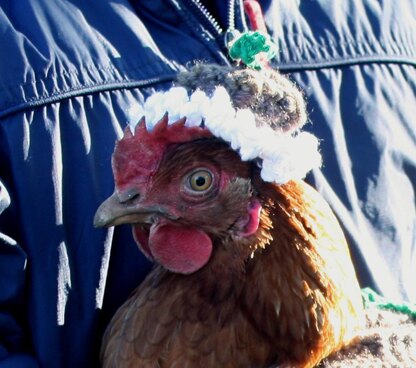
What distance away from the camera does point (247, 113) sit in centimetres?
161

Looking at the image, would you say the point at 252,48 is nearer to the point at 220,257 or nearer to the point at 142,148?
the point at 142,148

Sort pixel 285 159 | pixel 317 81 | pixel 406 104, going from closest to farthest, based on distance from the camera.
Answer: pixel 285 159 < pixel 317 81 < pixel 406 104

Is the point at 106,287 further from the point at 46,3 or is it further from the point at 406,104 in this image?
the point at 406,104

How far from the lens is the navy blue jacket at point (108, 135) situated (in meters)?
1.74

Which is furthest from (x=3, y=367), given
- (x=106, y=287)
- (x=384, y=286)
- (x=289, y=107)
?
(x=384, y=286)

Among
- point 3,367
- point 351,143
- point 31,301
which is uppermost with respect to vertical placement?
point 351,143

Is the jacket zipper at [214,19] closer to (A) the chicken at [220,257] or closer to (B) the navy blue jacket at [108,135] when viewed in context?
(B) the navy blue jacket at [108,135]

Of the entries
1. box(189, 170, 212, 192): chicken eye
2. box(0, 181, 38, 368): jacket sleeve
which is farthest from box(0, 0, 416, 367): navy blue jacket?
box(189, 170, 212, 192): chicken eye

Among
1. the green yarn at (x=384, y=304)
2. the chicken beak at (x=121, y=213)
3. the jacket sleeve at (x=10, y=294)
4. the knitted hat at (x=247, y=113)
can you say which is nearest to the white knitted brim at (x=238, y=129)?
the knitted hat at (x=247, y=113)

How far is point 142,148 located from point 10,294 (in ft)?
1.36

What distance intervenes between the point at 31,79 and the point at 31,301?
0.48 m

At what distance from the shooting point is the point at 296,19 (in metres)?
2.12

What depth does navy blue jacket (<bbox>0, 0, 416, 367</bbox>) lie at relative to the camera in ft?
5.71

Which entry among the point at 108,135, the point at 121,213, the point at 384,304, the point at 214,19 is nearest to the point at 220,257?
the point at 121,213
